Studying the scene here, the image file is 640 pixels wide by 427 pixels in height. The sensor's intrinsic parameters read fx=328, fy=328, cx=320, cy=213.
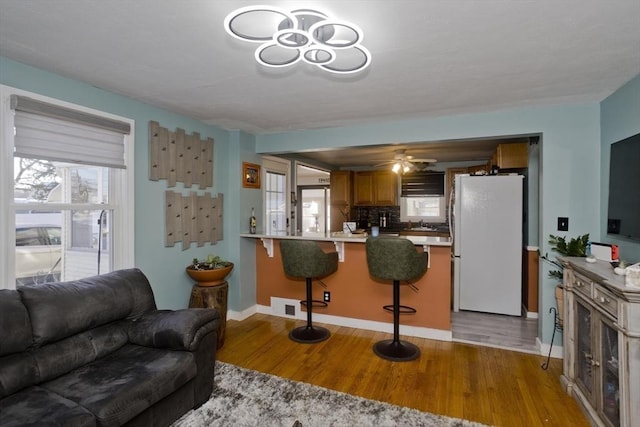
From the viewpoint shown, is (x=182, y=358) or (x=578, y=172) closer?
(x=182, y=358)

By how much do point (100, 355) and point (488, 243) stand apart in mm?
4124

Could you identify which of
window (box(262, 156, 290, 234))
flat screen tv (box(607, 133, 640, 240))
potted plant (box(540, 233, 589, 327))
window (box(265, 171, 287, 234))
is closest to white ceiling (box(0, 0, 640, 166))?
flat screen tv (box(607, 133, 640, 240))

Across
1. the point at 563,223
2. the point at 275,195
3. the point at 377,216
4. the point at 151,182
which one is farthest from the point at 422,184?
the point at 151,182

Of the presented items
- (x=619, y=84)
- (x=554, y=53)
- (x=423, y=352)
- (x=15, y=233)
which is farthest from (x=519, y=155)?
(x=15, y=233)

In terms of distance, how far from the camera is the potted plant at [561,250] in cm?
273

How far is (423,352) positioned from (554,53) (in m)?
2.61

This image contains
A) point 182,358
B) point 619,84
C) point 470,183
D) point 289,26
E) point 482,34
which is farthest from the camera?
point 470,183

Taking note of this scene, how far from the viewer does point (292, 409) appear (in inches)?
88.6

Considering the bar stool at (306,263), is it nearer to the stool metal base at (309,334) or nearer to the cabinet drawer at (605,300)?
the stool metal base at (309,334)

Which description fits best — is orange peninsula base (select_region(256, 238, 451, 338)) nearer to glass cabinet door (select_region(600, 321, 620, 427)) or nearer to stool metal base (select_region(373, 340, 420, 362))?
stool metal base (select_region(373, 340, 420, 362))

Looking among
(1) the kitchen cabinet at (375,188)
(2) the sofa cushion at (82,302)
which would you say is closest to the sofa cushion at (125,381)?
(2) the sofa cushion at (82,302)

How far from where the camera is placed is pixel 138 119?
293 cm

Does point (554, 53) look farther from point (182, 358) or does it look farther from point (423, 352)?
point (182, 358)

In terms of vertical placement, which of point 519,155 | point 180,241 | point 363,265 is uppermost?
point 519,155
